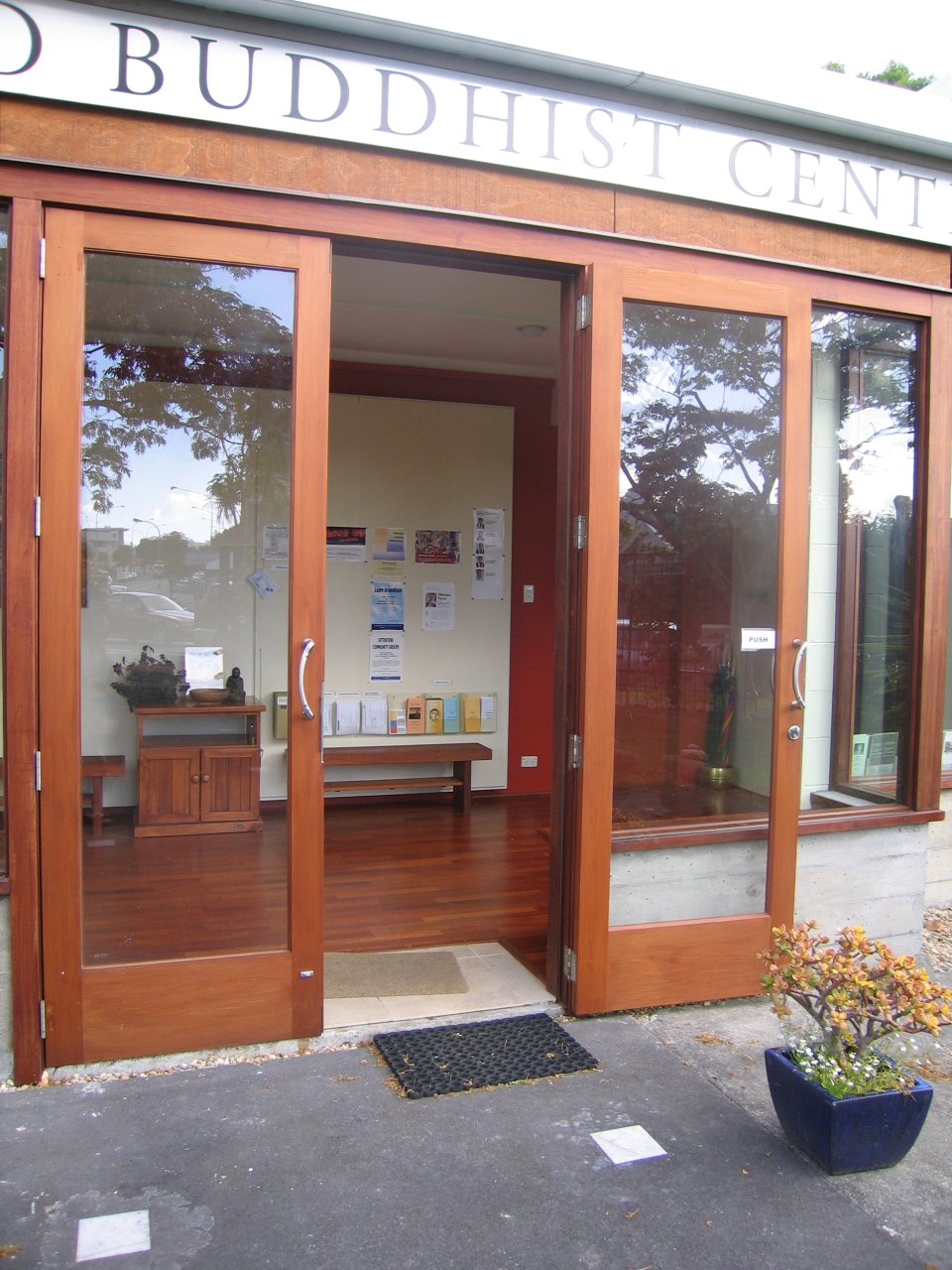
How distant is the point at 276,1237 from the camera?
2.18 metres

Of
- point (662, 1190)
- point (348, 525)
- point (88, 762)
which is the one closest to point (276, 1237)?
point (662, 1190)

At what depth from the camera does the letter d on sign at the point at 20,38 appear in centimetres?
267

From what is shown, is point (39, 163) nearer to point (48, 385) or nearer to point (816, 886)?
point (48, 385)

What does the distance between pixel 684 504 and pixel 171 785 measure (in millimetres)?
2856

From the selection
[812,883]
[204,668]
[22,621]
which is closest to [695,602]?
[812,883]

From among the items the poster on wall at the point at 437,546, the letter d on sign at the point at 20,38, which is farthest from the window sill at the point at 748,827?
the poster on wall at the point at 437,546

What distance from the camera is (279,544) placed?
3238mm

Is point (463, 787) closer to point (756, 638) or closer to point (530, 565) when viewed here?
point (530, 565)

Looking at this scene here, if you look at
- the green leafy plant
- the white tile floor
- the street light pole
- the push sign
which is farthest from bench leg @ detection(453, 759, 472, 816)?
the green leafy plant

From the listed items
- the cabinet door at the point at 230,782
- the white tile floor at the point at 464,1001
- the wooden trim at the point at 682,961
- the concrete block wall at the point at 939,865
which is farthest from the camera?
the concrete block wall at the point at 939,865

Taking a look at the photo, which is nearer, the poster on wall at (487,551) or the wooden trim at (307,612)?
the wooden trim at (307,612)

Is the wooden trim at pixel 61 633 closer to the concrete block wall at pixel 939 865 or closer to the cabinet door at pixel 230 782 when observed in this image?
the cabinet door at pixel 230 782

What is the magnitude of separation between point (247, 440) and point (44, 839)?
73.4 inches

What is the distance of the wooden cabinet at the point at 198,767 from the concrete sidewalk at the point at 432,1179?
5.31 feet
